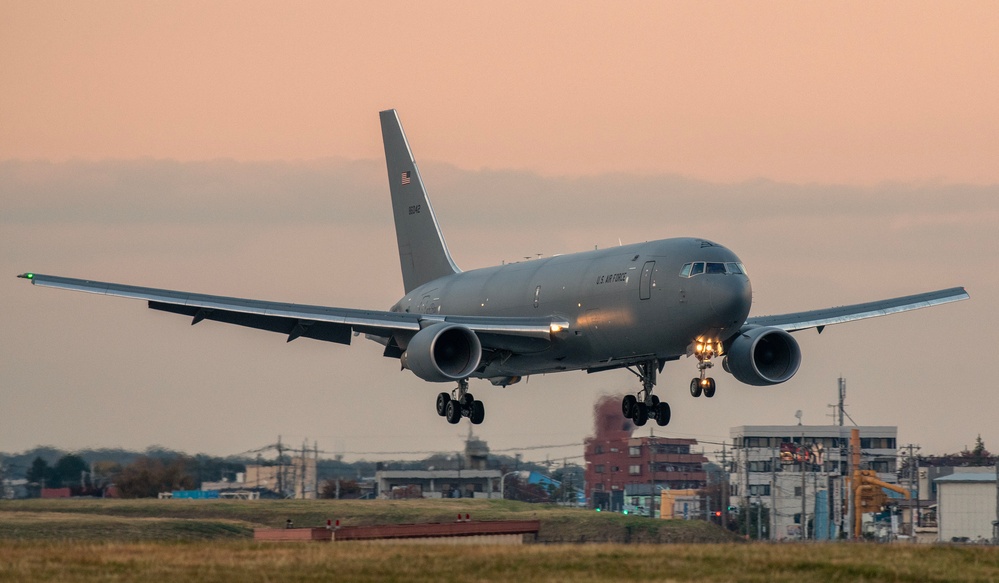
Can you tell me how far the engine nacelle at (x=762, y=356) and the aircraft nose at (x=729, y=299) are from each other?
16.1 feet

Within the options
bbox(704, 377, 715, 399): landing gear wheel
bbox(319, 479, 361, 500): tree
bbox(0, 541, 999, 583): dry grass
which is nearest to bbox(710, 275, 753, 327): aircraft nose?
bbox(704, 377, 715, 399): landing gear wheel

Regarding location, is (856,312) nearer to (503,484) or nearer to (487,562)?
(487,562)

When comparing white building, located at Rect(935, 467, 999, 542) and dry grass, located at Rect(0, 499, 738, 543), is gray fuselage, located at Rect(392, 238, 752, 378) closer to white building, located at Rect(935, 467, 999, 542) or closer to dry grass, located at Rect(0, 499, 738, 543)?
dry grass, located at Rect(0, 499, 738, 543)

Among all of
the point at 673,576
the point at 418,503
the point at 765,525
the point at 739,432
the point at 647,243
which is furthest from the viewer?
the point at 739,432

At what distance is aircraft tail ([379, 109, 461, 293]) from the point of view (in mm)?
64188

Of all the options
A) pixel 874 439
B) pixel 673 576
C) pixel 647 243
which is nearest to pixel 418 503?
pixel 647 243

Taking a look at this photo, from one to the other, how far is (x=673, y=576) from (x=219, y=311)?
22.6 meters

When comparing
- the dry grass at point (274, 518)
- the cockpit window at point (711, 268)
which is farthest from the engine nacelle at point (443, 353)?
the dry grass at point (274, 518)

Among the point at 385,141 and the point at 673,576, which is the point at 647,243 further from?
the point at 385,141

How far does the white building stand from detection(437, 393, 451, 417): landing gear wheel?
63687 millimetres

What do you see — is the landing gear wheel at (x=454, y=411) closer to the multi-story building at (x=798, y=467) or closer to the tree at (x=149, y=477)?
the tree at (x=149, y=477)

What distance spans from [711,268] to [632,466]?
192ft

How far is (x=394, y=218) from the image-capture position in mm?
68375

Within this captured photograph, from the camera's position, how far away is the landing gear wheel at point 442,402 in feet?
181
